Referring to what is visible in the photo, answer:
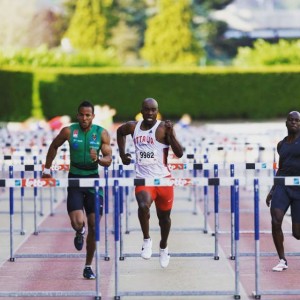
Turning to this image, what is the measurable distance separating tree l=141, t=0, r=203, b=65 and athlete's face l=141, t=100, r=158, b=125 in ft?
195

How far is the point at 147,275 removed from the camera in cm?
1186

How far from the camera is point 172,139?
11.3 metres

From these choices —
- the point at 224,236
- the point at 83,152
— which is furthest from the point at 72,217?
the point at 224,236

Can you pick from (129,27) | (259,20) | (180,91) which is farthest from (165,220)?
(259,20)

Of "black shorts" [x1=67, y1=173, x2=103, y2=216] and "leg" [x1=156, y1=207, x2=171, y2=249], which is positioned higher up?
"black shorts" [x1=67, y1=173, x2=103, y2=216]

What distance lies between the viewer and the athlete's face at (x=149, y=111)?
11312 millimetres

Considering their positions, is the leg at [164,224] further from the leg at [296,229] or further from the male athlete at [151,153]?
the leg at [296,229]

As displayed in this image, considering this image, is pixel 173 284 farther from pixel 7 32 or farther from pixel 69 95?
pixel 7 32

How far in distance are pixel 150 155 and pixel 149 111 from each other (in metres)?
0.42

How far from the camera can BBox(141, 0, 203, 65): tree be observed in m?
71.0

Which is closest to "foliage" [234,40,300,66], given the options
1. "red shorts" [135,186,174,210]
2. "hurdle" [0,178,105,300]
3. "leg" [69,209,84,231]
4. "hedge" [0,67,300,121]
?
"hedge" [0,67,300,121]

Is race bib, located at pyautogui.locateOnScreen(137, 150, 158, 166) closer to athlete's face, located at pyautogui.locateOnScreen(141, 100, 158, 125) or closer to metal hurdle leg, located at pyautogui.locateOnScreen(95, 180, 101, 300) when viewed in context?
athlete's face, located at pyautogui.locateOnScreen(141, 100, 158, 125)

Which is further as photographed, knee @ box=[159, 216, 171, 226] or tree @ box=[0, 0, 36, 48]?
tree @ box=[0, 0, 36, 48]

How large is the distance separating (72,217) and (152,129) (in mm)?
1139
